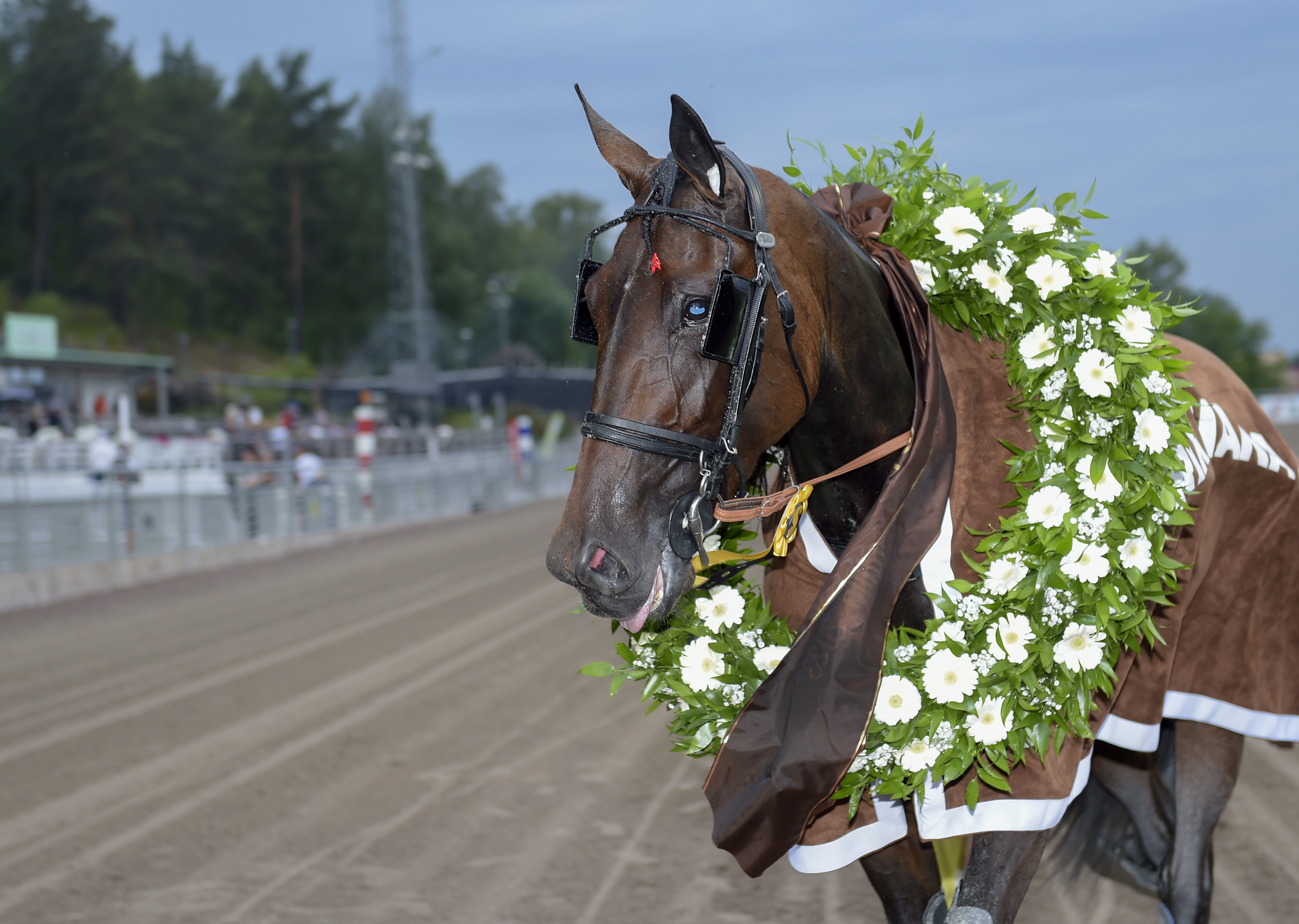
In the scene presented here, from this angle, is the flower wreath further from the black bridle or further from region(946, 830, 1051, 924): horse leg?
the black bridle

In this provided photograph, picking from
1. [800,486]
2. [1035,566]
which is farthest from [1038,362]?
[800,486]

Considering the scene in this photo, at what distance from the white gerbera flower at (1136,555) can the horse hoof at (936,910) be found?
30.2 inches

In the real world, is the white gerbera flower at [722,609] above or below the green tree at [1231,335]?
below

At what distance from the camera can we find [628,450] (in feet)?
5.64

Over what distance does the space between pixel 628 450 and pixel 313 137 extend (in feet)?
180

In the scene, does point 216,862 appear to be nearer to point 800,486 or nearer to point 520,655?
point 800,486

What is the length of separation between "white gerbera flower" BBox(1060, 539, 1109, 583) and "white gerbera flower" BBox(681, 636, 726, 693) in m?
0.68

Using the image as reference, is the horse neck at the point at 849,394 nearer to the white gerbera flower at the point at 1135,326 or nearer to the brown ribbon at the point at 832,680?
the brown ribbon at the point at 832,680

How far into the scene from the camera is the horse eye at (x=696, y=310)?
5.71 ft

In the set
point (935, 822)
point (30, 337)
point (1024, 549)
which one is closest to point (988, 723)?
point (935, 822)

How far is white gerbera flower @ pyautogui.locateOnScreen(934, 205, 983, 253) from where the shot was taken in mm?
2232

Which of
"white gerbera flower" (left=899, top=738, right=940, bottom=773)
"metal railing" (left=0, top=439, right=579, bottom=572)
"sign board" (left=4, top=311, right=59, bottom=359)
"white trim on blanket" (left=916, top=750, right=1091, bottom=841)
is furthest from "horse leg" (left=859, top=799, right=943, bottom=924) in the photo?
"sign board" (left=4, top=311, right=59, bottom=359)

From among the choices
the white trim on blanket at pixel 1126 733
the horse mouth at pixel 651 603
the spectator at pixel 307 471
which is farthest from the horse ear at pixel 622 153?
the spectator at pixel 307 471

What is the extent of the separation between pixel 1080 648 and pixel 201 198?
4947 cm
